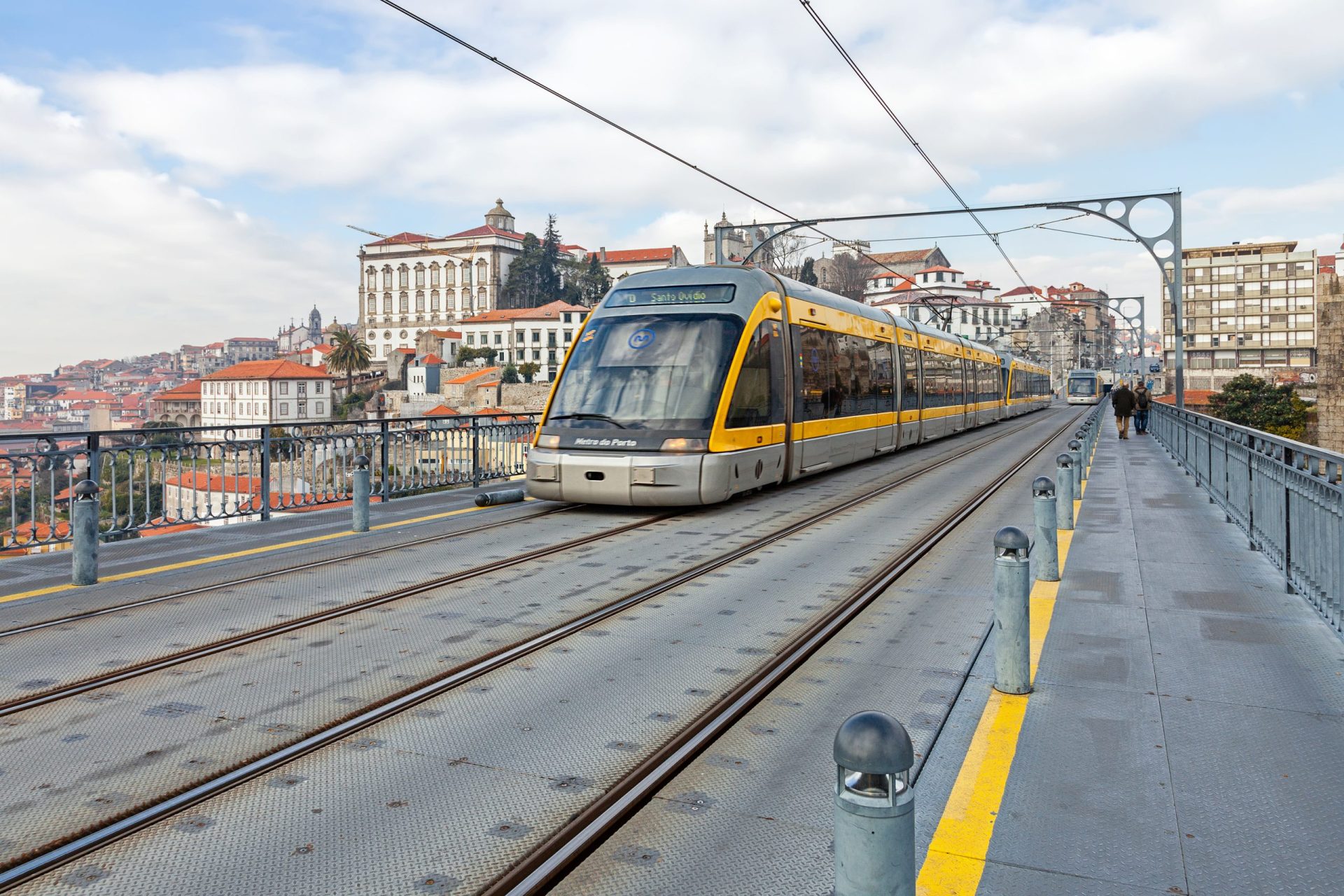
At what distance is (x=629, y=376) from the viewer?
11711mm

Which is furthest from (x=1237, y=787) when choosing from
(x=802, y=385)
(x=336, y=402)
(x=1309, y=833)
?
(x=336, y=402)

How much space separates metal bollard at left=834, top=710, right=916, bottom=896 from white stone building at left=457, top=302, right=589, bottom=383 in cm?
13179

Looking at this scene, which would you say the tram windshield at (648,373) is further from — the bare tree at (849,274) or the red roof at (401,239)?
the red roof at (401,239)

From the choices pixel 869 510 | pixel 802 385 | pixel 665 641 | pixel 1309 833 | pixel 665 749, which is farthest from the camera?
pixel 802 385

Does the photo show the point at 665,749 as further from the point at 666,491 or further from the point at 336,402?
the point at 336,402

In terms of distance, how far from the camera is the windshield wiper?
448 inches

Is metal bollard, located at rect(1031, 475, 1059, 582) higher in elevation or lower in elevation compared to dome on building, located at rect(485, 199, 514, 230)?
lower

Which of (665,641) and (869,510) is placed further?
(869,510)

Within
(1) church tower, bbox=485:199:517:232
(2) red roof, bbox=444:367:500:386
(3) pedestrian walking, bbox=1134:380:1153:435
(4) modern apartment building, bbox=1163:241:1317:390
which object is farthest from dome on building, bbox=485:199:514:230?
(3) pedestrian walking, bbox=1134:380:1153:435

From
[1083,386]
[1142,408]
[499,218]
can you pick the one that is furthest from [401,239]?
[1142,408]

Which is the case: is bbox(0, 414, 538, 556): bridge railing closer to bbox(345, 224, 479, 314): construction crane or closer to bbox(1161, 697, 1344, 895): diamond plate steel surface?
bbox(1161, 697, 1344, 895): diamond plate steel surface

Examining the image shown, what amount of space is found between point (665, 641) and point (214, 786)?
2.87 m

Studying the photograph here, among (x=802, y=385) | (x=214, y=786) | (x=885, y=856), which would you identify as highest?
(x=802, y=385)

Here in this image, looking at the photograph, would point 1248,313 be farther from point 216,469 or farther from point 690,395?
point 216,469
